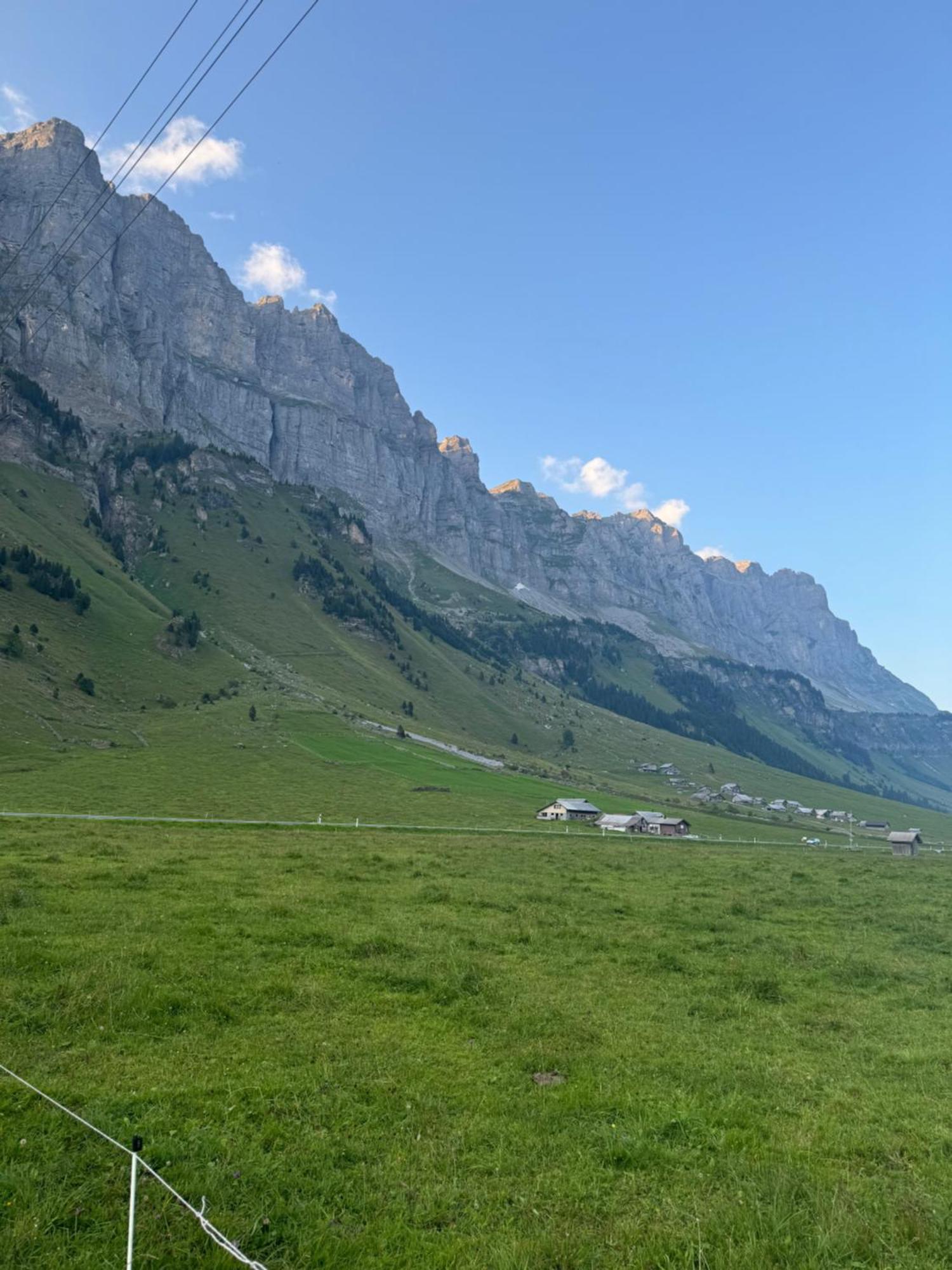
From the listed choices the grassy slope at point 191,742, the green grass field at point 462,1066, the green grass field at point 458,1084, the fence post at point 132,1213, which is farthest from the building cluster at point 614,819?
the fence post at point 132,1213

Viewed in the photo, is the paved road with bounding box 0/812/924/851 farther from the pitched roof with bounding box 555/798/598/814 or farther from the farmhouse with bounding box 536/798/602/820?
the pitched roof with bounding box 555/798/598/814

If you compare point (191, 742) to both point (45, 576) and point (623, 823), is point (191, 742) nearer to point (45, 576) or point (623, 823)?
point (45, 576)

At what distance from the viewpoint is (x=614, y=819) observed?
11850cm

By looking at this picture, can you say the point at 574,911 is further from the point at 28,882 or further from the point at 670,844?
the point at 670,844

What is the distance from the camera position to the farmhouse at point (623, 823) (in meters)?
116

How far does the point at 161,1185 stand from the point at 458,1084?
551cm

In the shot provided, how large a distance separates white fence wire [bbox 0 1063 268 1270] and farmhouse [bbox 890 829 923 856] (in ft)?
456

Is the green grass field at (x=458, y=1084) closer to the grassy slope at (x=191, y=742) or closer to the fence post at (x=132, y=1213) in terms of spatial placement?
the fence post at (x=132, y=1213)

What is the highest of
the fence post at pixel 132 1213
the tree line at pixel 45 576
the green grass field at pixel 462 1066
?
the tree line at pixel 45 576

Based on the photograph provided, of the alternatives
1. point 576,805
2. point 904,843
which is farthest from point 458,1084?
point 904,843

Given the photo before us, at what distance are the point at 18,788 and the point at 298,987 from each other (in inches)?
2942

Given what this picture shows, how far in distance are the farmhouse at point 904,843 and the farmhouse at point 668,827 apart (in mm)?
35664

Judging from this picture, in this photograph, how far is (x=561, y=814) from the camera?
121188mm

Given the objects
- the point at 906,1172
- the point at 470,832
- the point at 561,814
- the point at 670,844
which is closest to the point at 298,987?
the point at 906,1172
